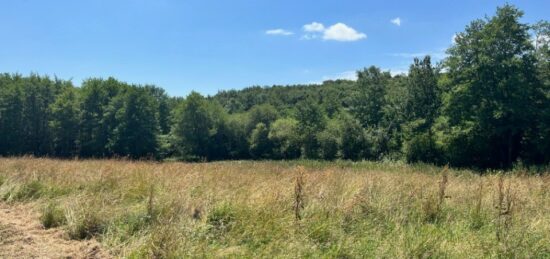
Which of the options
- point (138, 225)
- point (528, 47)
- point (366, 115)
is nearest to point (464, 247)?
point (138, 225)

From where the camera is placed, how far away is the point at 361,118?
5909 cm

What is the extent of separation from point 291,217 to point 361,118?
55.5 metres

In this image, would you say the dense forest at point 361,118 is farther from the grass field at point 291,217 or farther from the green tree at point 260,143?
the grass field at point 291,217

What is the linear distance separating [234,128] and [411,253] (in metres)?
63.7

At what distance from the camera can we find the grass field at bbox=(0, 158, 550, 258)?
430cm

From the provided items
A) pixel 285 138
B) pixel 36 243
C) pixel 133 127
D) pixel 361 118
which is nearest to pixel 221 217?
pixel 36 243

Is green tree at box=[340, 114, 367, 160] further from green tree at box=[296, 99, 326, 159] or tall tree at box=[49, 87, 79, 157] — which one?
tall tree at box=[49, 87, 79, 157]

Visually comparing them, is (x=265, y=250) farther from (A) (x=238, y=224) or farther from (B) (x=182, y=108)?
(B) (x=182, y=108)

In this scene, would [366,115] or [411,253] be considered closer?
[411,253]

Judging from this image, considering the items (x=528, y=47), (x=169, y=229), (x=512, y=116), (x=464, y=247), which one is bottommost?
(x=464, y=247)

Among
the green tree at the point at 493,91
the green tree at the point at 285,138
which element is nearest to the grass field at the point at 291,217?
the green tree at the point at 493,91

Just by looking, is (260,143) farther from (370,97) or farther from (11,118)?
(11,118)

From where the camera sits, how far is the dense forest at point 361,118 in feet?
108

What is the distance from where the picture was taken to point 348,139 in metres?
51.8
